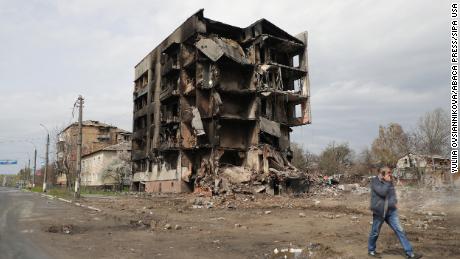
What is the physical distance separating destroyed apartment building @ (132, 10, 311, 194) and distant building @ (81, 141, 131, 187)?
85.0ft

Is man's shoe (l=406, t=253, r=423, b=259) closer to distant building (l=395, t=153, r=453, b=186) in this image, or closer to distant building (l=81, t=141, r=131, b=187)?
distant building (l=395, t=153, r=453, b=186)

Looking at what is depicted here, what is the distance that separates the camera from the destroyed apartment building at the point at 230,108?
3538 centimetres

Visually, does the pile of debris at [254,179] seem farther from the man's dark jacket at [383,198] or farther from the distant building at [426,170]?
the man's dark jacket at [383,198]

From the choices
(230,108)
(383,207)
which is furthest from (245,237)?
(230,108)

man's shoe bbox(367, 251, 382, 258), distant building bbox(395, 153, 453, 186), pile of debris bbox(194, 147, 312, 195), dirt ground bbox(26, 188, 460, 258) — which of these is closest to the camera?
man's shoe bbox(367, 251, 382, 258)

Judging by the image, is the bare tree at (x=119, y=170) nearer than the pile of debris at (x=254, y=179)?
No

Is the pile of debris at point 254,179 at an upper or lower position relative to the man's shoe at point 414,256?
upper

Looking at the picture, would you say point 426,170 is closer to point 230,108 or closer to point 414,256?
point 230,108

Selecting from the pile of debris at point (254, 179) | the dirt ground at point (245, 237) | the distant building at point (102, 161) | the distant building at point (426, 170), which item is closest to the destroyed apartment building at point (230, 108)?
the pile of debris at point (254, 179)

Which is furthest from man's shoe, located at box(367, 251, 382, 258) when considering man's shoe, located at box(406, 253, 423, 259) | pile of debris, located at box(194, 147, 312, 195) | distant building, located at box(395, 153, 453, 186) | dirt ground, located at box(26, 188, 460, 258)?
distant building, located at box(395, 153, 453, 186)

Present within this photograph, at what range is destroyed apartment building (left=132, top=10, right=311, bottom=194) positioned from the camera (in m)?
35.4

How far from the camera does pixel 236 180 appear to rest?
109 ft

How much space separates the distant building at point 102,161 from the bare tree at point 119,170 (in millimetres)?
237

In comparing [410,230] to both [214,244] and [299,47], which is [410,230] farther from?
[299,47]
